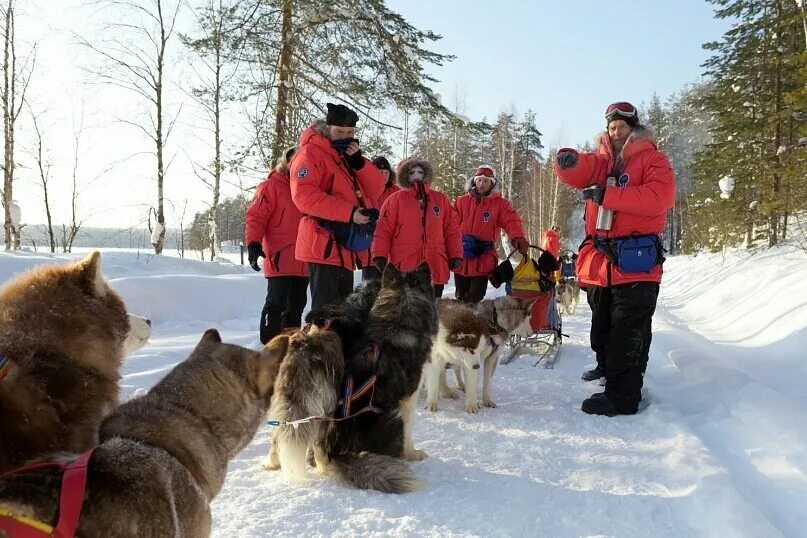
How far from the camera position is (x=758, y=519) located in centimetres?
227

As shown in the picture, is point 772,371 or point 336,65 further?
point 336,65

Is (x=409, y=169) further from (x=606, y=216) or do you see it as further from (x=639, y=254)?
(x=639, y=254)

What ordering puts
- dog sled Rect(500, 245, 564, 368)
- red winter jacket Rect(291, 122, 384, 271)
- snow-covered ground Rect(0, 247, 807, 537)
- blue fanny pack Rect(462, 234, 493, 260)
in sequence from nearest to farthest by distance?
snow-covered ground Rect(0, 247, 807, 537) < red winter jacket Rect(291, 122, 384, 271) < blue fanny pack Rect(462, 234, 493, 260) < dog sled Rect(500, 245, 564, 368)

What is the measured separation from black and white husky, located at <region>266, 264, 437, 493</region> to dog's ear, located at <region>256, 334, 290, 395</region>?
810 mm

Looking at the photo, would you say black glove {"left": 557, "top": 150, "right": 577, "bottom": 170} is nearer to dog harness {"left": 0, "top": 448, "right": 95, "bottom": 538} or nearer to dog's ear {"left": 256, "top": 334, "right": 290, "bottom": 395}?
dog's ear {"left": 256, "top": 334, "right": 290, "bottom": 395}

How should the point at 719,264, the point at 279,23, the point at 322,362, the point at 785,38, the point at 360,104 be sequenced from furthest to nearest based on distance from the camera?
1. the point at 719,264
2. the point at 785,38
3. the point at 360,104
4. the point at 279,23
5. the point at 322,362

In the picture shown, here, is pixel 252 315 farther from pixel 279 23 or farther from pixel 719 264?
pixel 719 264

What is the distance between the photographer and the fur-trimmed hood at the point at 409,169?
16.3 ft

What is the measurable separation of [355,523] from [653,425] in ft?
8.45

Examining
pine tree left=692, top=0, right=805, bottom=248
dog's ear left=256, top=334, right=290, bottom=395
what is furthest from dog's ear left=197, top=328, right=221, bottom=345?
pine tree left=692, top=0, right=805, bottom=248

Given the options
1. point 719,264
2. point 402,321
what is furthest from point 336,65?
point 719,264

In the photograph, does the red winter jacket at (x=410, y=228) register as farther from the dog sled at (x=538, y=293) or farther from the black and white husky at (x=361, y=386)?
the dog sled at (x=538, y=293)

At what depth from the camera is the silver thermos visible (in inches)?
164

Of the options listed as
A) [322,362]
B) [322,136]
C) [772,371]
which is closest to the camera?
[322,362]
